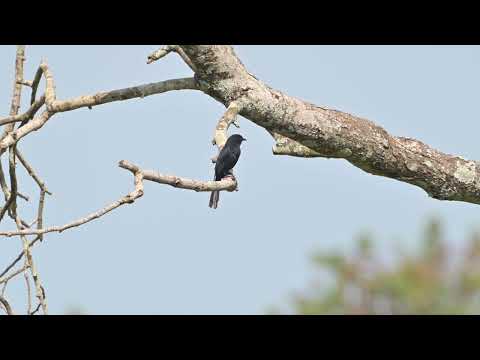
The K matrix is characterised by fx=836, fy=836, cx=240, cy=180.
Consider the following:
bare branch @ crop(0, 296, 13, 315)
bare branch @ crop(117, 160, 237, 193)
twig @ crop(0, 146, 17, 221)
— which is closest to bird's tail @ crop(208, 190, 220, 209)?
twig @ crop(0, 146, 17, 221)

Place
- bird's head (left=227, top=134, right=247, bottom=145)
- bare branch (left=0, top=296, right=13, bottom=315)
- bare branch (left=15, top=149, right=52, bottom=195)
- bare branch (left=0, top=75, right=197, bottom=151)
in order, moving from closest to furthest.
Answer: bare branch (left=0, top=75, right=197, bottom=151) < bare branch (left=0, top=296, right=13, bottom=315) < bare branch (left=15, top=149, right=52, bottom=195) < bird's head (left=227, top=134, right=247, bottom=145)

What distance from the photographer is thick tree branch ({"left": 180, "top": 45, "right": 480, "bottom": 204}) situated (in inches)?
117

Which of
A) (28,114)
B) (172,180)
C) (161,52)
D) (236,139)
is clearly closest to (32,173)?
(28,114)

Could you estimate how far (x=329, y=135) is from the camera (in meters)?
3.20

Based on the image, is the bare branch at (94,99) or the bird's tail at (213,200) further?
the bird's tail at (213,200)

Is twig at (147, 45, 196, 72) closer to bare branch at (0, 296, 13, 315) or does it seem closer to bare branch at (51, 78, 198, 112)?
bare branch at (51, 78, 198, 112)

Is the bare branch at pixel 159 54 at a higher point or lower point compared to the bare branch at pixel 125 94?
higher

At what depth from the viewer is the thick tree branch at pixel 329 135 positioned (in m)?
2.96

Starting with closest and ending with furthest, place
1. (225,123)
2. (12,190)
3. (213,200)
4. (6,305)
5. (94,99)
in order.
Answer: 1. (225,123)
2. (94,99)
3. (6,305)
4. (12,190)
5. (213,200)

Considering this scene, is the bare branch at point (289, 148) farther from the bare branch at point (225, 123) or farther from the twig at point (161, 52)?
the twig at point (161, 52)

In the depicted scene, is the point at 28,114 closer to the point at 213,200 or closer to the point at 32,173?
the point at 32,173

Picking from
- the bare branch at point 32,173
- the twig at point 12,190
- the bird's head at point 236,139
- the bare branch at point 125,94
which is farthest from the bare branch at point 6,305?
the bird's head at point 236,139

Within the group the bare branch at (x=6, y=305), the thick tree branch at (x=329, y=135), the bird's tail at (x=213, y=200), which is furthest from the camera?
the bird's tail at (x=213, y=200)
